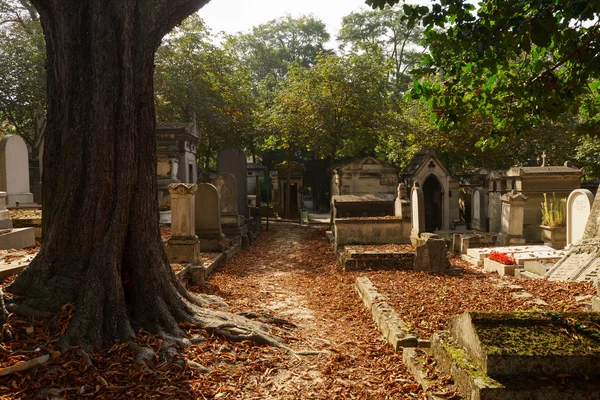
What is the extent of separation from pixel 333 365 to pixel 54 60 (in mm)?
4062

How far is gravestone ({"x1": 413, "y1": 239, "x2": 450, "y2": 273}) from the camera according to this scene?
9359 mm

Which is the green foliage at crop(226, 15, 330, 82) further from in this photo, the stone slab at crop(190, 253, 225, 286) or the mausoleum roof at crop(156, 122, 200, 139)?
the stone slab at crop(190, 253, 225, 286)

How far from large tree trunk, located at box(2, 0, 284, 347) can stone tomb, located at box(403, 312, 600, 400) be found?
7.95 feet

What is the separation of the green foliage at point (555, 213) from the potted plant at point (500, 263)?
420 centimetres

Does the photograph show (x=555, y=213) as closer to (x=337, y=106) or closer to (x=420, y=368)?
(x=337, y=106)

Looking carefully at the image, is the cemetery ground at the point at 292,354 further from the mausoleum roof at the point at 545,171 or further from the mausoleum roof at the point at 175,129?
the mausoleum roof at the point at 175,129

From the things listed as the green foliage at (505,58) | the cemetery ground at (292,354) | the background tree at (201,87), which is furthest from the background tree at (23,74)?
the green foliage at (505,58)

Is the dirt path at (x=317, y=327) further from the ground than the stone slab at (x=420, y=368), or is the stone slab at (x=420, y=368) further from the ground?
the stone slab at (x=420, y=368)

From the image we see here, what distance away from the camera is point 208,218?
37.8 feet

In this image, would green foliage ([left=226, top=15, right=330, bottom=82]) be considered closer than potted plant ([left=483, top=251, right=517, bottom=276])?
No

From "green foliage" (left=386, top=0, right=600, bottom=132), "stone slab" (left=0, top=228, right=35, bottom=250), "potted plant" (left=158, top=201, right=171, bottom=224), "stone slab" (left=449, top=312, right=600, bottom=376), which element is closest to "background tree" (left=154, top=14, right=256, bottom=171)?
"potted plant" (left=158, top=201, right=171, bottom=224)

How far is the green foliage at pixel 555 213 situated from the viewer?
546 inches

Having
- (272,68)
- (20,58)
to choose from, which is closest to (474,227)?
(20,58)

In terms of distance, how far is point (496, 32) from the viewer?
11.7 ft
